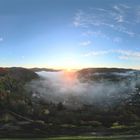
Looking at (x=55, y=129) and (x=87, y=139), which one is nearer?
(x=87, y=139)

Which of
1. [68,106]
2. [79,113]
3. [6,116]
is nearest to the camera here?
[6,116]

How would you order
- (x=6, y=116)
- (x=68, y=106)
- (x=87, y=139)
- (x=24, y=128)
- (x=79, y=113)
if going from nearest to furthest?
(x=87, y=139), (x=24, y=128), (x=6, y=116), (x=79, y=113), (x=68, y=106)

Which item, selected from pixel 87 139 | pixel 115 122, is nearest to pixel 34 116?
pixel 115 122

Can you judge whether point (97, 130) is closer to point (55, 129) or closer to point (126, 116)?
point (55, 129)

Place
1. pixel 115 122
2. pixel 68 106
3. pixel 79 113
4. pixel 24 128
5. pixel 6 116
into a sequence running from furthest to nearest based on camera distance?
pixel 68 106
pixel 79 113
pixel 115 122
pixel 6 116
pixel 24 128

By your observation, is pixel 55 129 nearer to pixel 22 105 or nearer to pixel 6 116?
pixel 6 116

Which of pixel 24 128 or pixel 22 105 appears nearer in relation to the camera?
pixel 24 128

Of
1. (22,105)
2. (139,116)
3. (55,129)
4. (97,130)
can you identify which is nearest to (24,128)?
(55,129)

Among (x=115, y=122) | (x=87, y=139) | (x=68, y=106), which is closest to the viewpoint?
(x=87, y=139)
